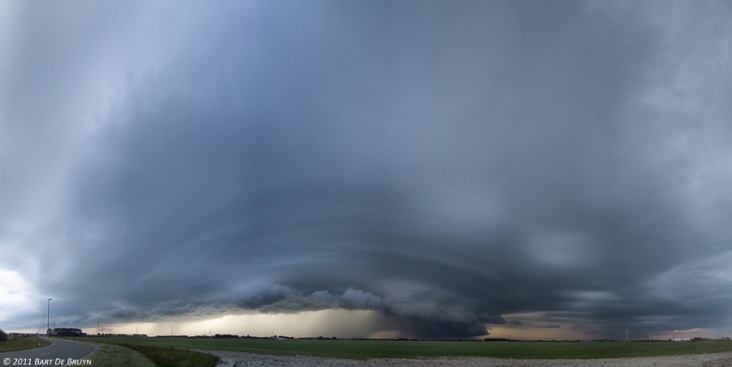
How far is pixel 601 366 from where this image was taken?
77000mm

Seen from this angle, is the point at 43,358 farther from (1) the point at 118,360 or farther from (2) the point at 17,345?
(2) the point at 17,345

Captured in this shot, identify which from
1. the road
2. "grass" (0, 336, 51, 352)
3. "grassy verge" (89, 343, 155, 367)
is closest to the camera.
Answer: the road

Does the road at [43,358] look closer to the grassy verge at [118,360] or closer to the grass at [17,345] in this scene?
the grassy verge at [118,360]

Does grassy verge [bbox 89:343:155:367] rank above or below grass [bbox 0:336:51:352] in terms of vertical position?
above

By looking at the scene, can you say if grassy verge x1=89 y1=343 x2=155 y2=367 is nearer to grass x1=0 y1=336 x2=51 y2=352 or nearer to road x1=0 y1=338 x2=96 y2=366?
road x1=0 y1=338 x2=96 y2=366

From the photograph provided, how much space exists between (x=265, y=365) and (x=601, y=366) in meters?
50.9

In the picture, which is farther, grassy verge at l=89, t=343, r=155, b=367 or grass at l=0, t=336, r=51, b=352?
grass at l=0, t=336, r=51, b=352

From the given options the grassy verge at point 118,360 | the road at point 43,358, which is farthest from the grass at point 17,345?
the grassy verge at point 118,360

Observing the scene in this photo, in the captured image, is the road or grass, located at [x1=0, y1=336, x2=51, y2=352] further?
grass, located at [x1=0, y1=336, x2=51, y2=352]

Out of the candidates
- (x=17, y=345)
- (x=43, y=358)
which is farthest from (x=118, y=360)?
(x=17, y=345)

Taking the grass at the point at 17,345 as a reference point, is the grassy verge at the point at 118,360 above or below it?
above

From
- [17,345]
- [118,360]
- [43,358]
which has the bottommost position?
[17,345]

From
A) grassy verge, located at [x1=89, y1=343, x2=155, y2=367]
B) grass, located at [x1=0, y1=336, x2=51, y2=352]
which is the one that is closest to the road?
grassy verge, located at [x1=89, y1=343, x2=155, y2=367]

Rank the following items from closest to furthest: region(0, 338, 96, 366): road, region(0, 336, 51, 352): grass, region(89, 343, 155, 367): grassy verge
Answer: region(0, 338, 96, 366): road
region(89, 343, 155, 367): grassy verge
region(0, 336, 51, 352): grass
